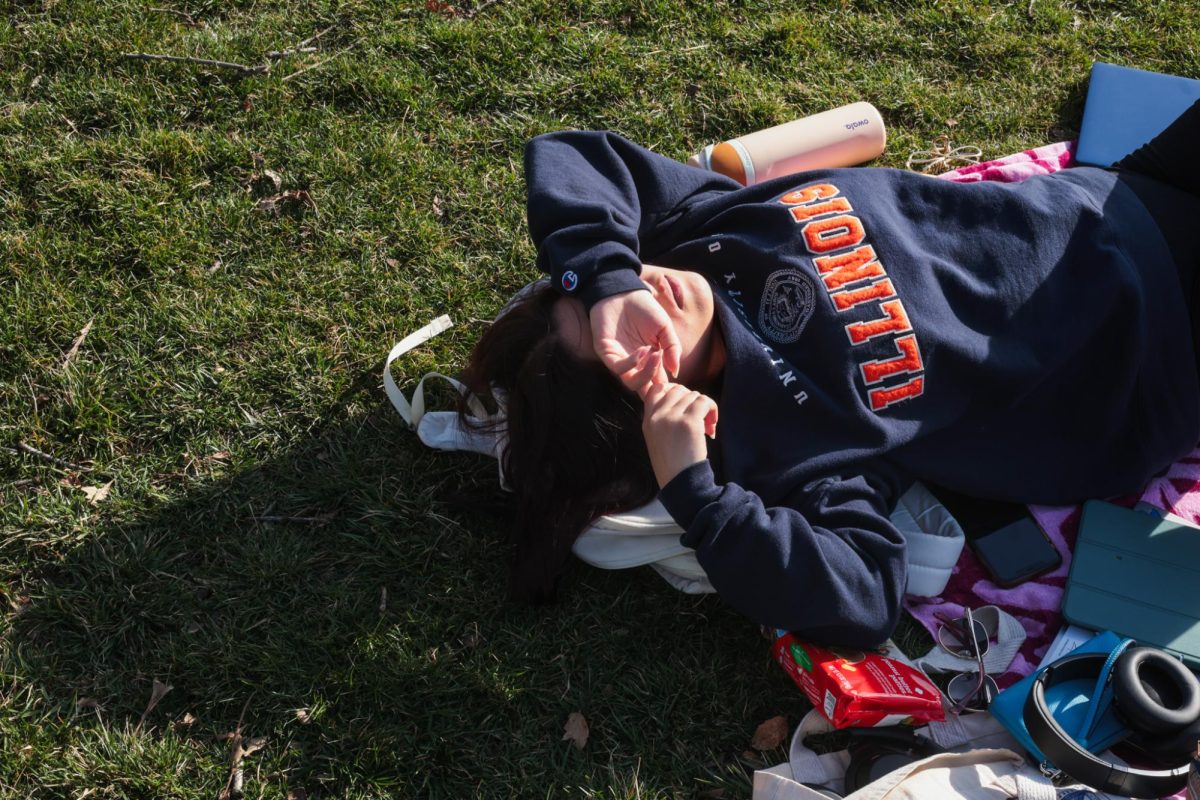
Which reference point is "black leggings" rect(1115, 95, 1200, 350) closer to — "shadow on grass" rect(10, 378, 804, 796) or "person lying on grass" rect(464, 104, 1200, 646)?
"person lying on grass" rect(464, 104, 1200, 646)

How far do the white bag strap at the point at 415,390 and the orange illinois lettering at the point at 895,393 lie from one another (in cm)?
140

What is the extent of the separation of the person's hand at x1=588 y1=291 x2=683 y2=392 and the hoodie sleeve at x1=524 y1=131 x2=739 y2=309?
0.15 feet

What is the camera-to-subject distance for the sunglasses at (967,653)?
318cm

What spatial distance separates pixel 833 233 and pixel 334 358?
79.3 inches

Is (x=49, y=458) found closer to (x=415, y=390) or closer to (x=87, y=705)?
(x=87, y=705)

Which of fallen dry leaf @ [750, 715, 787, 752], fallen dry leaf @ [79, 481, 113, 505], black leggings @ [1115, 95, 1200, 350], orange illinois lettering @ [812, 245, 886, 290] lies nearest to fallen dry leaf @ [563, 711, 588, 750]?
fallen dry leaf @ [750, 715, 787, 752]

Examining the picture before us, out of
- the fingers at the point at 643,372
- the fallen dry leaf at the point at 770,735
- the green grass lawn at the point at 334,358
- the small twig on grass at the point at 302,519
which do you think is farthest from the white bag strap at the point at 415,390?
the fallen dry leaf at the point at 770,735

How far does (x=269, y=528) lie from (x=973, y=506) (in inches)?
104

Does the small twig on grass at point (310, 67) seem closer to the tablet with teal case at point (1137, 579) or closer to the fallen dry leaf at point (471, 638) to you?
the fallen dry leaf at point (471, 638)

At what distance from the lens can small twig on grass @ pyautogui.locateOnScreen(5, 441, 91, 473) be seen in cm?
354

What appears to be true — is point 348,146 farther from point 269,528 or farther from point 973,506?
point 973,506

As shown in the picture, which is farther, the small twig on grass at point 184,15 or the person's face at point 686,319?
the small twig on grass at point 184,15

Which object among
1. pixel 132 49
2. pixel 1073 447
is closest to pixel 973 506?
pixel 1073 447

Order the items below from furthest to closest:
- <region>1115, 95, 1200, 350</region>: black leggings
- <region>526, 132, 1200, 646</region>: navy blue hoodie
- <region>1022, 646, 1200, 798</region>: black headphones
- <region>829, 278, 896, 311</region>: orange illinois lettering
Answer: <region>1115, 95, 1200, 350</region>: black leggings < <region>829, 278, 896, 311</region>: orange illinois lettering < <region>526, 132, 1200, 646</region>: navy blue hoodie < <region>1022, 646, 1200, 798</region>: black headphones
